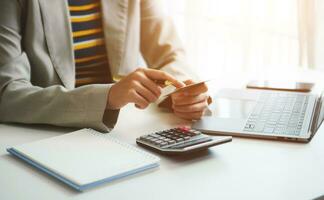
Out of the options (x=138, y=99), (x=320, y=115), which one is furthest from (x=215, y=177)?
(x=320, y=115)

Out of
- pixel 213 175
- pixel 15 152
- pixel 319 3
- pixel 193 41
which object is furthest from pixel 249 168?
pixel 193 41

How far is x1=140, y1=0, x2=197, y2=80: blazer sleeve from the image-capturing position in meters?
1.58

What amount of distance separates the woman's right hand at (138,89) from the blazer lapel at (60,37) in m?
0.33

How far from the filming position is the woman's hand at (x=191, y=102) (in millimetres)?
1164

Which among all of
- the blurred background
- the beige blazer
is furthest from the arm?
the blurred background

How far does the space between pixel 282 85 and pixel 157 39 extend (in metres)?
0.46

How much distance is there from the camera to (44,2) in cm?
135

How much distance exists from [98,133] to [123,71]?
561mm

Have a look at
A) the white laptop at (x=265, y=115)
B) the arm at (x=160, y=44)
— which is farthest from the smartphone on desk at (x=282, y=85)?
the arm at (x=160, y=44)

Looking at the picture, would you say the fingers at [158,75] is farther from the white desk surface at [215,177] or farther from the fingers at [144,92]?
the white desk surface at [215,177]

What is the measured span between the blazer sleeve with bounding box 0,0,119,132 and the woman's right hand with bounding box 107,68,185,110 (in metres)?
0.02

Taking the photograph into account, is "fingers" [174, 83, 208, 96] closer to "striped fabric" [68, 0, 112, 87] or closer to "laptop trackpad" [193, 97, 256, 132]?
"laptop trackpad" [193, 97, 256, 132]

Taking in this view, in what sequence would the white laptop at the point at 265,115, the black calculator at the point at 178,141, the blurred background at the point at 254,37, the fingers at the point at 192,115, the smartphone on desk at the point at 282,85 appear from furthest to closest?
the blurred background at the point at 254,37 < the smartphone on desk at the point at 282,85 < the fingers at the point at 192,115 < the white laptop at the point at 265,115 < the black calculator at the point at 178,141

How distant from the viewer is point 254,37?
215cm
